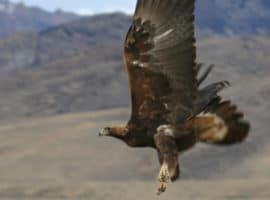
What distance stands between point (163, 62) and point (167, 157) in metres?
0.73

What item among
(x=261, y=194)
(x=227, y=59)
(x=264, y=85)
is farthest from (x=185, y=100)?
(x=227, y=59)

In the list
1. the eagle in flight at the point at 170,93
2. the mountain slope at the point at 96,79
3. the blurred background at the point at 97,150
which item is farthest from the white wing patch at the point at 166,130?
the mountain slope at the point at 96,79

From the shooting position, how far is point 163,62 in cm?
615

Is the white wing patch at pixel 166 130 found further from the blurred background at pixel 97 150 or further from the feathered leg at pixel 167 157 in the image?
the blurred background at pixel 97 150

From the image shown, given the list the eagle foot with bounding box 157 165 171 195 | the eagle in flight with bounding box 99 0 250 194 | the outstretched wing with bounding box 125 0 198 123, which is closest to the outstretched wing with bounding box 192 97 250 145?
the eagle in flight with bounding box 99 0 250 194

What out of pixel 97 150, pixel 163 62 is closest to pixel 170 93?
pixel 163 62

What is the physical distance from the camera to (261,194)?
5634 cm

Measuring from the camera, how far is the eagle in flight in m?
5.94

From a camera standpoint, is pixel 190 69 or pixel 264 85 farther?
pixel 264 85

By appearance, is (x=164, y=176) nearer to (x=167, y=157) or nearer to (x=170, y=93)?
(x=167, y=157)

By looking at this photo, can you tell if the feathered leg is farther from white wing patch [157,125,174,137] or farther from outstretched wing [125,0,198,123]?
outstretched wing [125,0,198,123]

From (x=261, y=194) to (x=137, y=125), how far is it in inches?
2019

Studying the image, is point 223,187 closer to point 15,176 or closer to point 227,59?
point 15,176

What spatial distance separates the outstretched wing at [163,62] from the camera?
599 cm
